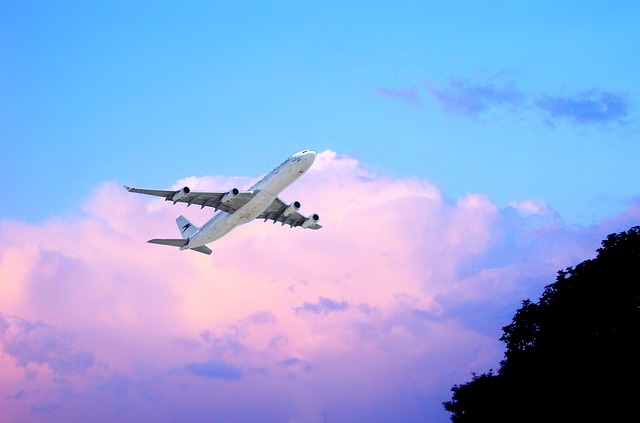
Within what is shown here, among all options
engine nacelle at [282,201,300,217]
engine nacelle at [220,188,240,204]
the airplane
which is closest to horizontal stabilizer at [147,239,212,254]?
the airplane

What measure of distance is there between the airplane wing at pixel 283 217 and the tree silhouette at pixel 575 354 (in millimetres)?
29892

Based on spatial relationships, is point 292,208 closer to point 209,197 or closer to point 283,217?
point 283,217

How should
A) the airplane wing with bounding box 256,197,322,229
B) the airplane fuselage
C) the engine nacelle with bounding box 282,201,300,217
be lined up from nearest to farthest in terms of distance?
the airplane fuselage < the engine nacelle with bounding box 282,201,300,217 < the airplane wing with bounding box 256,197,322,229

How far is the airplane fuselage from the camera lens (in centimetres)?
7462

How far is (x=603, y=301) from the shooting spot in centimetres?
6244

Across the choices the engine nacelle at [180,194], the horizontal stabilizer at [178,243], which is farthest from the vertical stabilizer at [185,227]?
the engine nacelle at [180,194]

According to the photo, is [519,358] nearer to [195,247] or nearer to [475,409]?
[475,409]

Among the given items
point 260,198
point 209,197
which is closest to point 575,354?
point 260,198

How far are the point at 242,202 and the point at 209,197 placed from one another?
363 centimetres

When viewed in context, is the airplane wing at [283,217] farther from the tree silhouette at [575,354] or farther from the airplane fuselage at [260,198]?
the tree silhouette at [575,354]

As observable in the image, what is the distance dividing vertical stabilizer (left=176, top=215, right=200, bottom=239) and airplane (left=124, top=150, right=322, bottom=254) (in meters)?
4.36

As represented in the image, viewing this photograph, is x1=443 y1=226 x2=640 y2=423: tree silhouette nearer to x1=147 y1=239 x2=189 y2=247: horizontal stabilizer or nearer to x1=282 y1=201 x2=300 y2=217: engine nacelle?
x1=282 y1=201 x2=300 y2=217: engine nacelle

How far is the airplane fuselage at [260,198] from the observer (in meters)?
74.6

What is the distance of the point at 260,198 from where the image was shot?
78188mm
